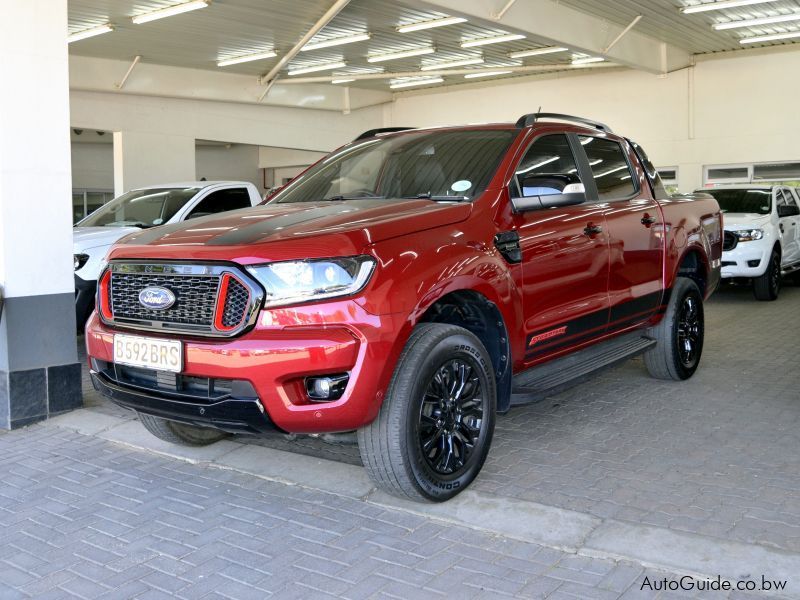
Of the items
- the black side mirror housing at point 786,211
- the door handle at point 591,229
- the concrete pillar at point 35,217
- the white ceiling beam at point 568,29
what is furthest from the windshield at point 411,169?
the black side mirror housing at point 786,211

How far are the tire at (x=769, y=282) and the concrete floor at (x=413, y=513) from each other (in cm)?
675

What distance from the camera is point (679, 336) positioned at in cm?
628

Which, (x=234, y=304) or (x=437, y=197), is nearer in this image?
(x=234, y=304)

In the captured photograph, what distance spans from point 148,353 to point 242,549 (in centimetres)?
96

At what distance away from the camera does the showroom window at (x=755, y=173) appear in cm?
1927

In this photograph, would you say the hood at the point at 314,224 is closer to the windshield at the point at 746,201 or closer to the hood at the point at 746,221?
the hood at the point at 746,221

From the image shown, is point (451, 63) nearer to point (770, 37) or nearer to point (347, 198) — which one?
point (770, 37)

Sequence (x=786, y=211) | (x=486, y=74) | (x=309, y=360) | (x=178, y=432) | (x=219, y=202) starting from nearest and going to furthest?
(x=309, y=360) → (x=178, y=432) → (x=219, y=202) → (x=786, y=211) → (x=486, y=74)

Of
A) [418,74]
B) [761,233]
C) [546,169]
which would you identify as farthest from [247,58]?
[546,169]

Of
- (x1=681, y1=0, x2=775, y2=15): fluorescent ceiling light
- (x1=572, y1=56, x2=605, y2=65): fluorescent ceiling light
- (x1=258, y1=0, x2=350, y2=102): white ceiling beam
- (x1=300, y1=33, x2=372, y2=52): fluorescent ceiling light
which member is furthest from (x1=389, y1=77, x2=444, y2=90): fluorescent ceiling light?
(x1=681, y1=0, x2=775, y2=15): fluorescent ceiling light

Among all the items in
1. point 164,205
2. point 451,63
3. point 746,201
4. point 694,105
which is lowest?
point 164,205

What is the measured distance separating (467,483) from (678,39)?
1741cm

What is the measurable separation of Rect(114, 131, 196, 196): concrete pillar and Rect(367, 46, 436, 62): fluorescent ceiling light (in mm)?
5270

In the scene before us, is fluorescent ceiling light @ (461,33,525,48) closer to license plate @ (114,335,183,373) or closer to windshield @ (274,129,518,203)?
windshield @ (274,129,518,203)
